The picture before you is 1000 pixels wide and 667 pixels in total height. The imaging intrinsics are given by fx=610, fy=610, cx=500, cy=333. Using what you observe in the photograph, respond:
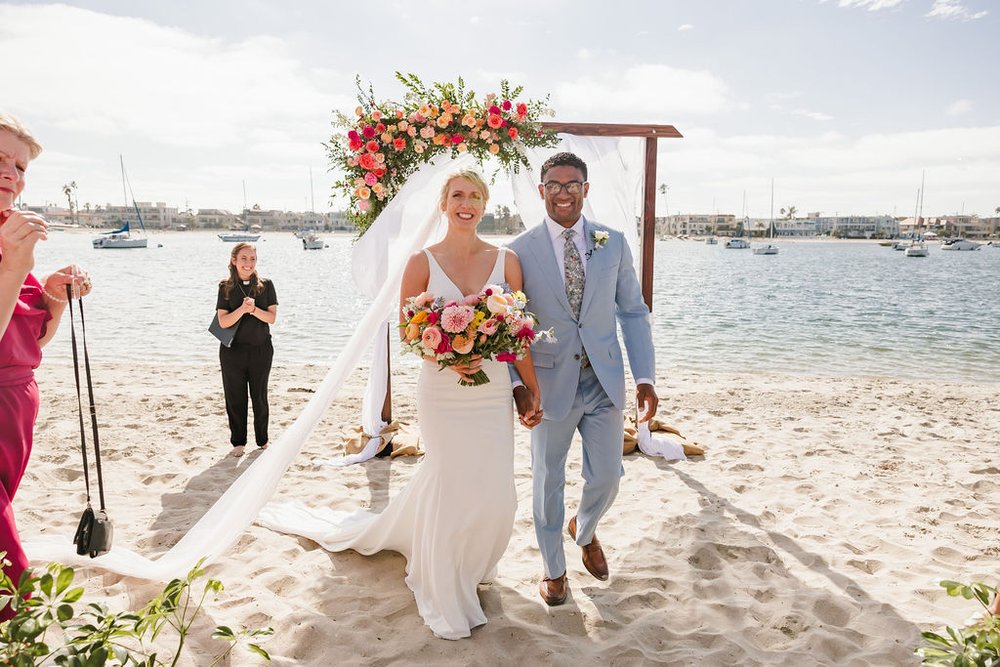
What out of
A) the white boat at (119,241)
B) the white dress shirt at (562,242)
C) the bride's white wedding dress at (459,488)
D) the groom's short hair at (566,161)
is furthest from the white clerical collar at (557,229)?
the white boat at (119,241)

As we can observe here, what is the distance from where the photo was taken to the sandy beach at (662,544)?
345cm

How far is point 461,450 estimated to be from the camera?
359 centimetres

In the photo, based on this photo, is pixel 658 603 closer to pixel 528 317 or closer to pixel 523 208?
pixel 528 317

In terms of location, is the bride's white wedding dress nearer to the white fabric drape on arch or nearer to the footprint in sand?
the white fabric drape on arch

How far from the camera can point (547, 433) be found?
3.96 metres

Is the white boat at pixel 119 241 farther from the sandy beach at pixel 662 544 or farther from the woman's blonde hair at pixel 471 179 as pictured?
the woman's blonde hair at pixel 471 179

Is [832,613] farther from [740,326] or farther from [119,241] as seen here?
[119,241]

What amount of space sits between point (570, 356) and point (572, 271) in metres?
0.57

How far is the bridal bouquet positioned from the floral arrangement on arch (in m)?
2.69

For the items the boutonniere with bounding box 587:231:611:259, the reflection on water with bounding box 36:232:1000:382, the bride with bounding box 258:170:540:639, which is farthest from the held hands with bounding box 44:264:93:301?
the reflection on water with bounding box 36:232:1000:382

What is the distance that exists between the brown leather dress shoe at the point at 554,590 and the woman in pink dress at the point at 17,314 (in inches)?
107

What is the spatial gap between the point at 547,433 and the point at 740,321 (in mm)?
21405

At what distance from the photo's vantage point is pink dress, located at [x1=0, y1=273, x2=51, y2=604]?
2.13 metres

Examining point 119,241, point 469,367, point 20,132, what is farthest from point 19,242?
point 119,241
